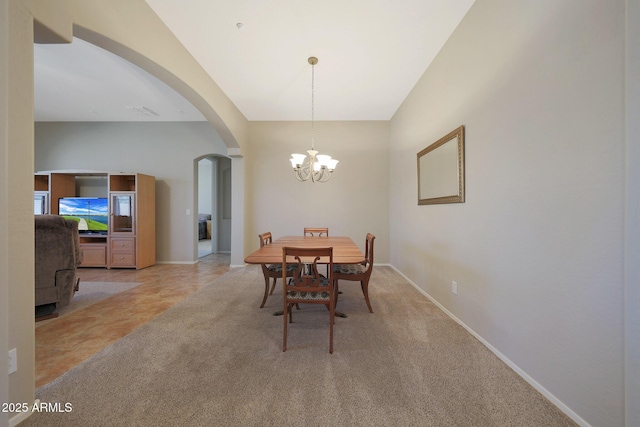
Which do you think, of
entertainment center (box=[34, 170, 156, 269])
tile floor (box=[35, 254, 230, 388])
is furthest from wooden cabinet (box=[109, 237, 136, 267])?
tile floor (box=[35, 254, 230, 388])

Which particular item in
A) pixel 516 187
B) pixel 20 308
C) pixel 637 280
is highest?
pixel 516 187

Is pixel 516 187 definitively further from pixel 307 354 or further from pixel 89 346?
pixel 89 346

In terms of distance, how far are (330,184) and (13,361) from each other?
406cm

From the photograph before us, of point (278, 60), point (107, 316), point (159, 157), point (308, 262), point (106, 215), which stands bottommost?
point (107, 316)

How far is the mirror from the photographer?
2146 mm

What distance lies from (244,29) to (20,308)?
2722mm

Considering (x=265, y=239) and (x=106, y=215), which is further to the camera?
(x=106, y=215)

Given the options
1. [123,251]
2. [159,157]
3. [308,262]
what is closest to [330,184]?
[308,262]

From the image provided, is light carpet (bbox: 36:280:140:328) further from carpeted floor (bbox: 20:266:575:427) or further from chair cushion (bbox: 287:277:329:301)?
chair cushion (bbox: 287:277:329:301)

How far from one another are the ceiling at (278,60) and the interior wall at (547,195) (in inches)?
26.1

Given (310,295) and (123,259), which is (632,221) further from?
(123,259)

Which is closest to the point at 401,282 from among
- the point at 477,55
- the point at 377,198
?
the point at 377,198

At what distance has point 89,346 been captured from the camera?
1.84 meters

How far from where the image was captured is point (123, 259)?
169 inches
